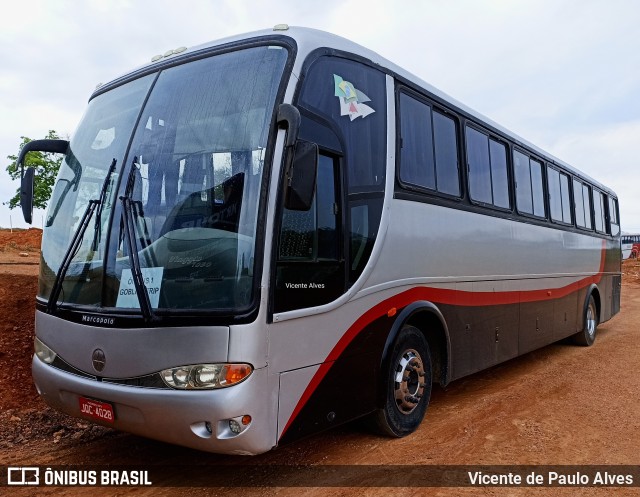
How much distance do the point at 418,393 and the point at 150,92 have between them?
356cm

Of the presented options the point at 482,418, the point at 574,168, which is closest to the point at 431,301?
the point at 482,418

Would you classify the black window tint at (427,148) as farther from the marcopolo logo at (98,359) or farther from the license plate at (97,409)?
the license plate at (97,409)

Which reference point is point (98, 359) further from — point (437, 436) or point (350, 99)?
point (437, 436)

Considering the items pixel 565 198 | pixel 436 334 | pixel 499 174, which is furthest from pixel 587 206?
pixel 436 334

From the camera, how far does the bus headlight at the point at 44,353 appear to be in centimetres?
439

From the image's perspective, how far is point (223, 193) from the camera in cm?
386

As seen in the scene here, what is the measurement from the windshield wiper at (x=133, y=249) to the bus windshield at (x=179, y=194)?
0.04ft

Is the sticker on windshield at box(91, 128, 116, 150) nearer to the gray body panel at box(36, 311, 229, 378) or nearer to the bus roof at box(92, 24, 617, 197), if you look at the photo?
the bus roof at box(92, 24, 617, 197)

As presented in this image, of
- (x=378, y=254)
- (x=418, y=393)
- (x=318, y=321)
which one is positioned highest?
(x=378, y=254)

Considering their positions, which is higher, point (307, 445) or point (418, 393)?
point (418, 393)

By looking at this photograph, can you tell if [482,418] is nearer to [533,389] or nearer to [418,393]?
[418,393]

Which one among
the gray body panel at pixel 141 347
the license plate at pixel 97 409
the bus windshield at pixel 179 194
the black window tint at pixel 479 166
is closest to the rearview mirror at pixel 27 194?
the bus windshield at pixel 179 194

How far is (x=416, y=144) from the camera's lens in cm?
566

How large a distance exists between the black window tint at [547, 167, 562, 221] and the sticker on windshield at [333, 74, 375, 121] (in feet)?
18.3
